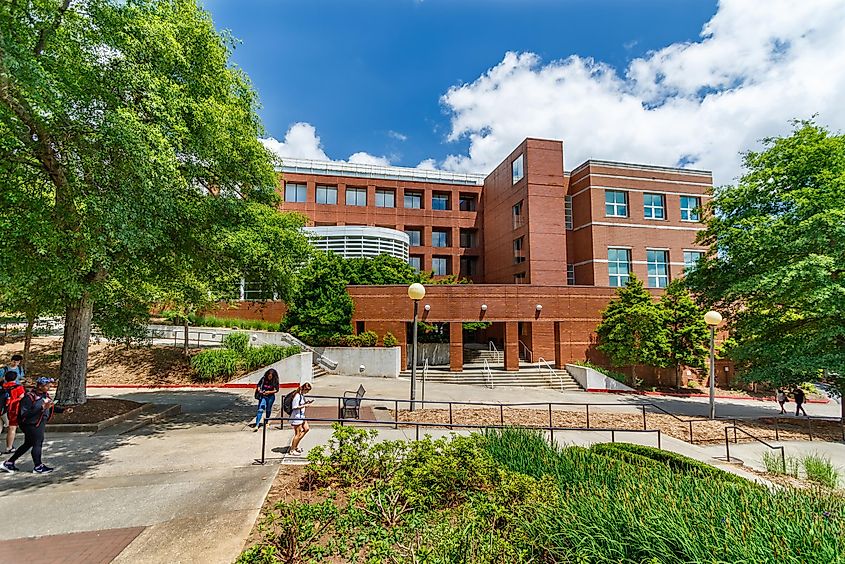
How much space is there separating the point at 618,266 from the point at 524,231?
7542 mm

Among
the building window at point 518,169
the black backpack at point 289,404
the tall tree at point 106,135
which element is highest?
the building window at point 518,169

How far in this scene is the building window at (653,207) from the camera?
107 feet

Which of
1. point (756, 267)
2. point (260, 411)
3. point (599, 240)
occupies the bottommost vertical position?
point (260, 411)

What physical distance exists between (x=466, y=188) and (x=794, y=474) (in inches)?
1404

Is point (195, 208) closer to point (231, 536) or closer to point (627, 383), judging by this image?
point (231, 536)

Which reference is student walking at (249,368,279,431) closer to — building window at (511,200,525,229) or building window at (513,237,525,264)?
building window at (513,237,525,264)

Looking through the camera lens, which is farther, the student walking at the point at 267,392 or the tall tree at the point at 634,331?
the tall tree at the point at 634,331

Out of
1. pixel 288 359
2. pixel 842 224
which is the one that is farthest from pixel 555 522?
pixel 288 359

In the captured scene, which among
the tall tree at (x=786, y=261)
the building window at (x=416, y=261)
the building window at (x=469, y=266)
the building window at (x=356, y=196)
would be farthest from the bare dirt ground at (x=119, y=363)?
the building window at (x=469, y=266)

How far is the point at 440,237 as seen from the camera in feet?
137

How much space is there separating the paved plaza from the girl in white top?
36 centimetres

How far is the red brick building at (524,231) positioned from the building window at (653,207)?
0.07 m

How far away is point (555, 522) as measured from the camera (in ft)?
13.5

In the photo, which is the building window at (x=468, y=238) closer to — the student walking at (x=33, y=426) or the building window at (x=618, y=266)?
the building window at (x=618, y=266)
